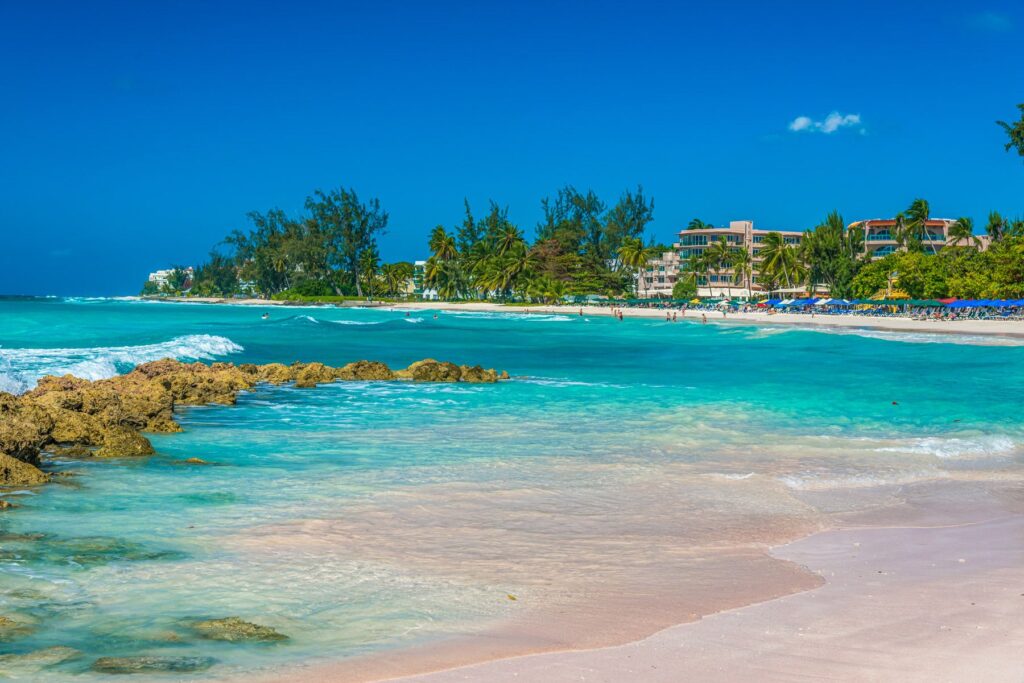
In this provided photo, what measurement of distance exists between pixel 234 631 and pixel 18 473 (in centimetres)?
679

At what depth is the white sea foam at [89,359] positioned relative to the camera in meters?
28.9

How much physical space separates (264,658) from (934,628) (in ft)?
15.6

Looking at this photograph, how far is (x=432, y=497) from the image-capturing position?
1172cm

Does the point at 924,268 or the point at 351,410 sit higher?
the point at 924,268

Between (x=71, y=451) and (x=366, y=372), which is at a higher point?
(x=366, y=372)

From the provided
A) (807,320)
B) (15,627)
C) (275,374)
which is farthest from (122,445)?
(807,320)

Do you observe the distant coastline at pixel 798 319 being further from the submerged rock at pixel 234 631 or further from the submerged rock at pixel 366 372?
the submerged rock at pixel 234 631

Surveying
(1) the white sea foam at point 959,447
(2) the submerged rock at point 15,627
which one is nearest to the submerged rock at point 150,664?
(2) the submerged rock at point 15,627

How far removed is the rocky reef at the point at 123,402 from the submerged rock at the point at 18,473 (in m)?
0.01

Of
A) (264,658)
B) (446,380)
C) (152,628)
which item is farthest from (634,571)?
(446,380)

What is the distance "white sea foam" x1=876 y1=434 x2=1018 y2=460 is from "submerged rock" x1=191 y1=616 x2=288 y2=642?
12.1 metres

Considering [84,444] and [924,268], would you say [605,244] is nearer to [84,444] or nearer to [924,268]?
[924,268]

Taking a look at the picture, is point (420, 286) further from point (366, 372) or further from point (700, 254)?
point (366, 372)

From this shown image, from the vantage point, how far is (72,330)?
6719cm
